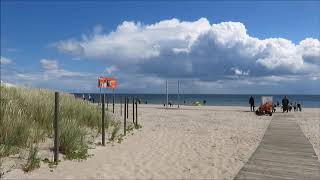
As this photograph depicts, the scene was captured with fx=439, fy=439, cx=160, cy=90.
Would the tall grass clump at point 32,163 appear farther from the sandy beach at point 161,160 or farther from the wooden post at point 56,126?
the wooden post at point 56,126

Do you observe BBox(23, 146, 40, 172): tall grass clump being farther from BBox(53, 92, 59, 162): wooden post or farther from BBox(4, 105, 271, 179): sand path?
BBox(53, 92, 59, 162): wooden post

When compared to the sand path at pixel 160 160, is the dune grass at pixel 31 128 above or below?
above

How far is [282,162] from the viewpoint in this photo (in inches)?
391

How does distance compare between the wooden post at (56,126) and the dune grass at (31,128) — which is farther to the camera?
the dune grass at (31,128)

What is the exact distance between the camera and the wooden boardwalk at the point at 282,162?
8508mm

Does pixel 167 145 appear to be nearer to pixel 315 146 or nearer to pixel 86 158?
pixel 86 158

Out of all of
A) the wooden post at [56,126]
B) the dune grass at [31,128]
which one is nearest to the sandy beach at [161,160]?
the wooden post at [56,126]

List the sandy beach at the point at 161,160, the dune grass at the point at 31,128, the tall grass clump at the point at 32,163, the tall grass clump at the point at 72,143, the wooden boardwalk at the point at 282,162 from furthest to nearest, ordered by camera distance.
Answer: the tall grass clump at the point at 72,143 → the dune grass at the point at 31,128 → the wooden boardwalk at the point at 282,162 → the sandy beach at the point at 161,160 → the tall grass clump at the point at 32,163

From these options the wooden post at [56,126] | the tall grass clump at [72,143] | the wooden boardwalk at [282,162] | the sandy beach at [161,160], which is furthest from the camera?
the tall grass clump at [72,143]

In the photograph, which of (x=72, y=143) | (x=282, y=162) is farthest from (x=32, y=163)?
(x=282, y=162)

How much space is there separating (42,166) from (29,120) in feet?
9.09

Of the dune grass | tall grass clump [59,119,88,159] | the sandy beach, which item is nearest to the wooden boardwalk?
the sandy beach

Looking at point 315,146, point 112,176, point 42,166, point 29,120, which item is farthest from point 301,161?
point 29,120

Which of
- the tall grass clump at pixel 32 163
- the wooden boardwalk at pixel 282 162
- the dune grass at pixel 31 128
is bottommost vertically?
the wooden boardwalk at pixel 282 162
